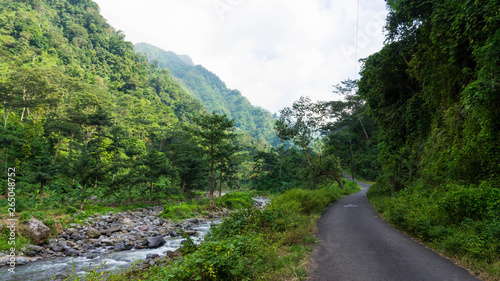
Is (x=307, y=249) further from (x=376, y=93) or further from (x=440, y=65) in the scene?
(x=376, y=93)

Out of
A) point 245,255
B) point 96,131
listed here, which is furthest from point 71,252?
point 96,131

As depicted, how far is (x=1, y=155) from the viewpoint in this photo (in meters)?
20.5

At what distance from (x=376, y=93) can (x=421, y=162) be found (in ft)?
19.2

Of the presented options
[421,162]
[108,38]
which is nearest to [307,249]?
[421,162]

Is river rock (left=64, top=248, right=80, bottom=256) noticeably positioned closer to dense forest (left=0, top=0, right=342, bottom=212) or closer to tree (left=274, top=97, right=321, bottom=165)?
dense forest (left=0, top=0, right=342, bottom=212)

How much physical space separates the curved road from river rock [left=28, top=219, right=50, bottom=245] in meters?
12.5

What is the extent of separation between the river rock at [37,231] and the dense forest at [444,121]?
15475mm

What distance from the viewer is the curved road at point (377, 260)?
4.13m

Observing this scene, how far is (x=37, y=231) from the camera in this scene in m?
10.2

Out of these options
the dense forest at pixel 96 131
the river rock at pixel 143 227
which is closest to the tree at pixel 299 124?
the dense forest at pixel 96 131

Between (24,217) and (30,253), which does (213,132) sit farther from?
(30,253)

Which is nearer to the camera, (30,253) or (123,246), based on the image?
(30,253)

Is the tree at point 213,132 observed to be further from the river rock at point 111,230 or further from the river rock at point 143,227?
the river rock at point 111,230

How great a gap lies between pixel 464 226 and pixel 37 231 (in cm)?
1628
